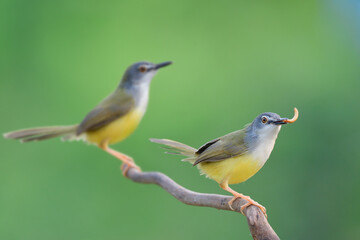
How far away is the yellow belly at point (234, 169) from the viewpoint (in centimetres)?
157

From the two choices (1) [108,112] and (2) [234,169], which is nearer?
(2) [234,169]

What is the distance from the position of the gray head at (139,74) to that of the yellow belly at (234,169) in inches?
54.3

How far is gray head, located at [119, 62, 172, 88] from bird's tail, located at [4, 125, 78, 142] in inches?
21.0

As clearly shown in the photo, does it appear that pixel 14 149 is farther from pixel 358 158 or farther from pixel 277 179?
pixel 358 158

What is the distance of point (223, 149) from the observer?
1.62 m

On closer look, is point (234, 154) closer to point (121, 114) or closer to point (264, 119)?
point (264, 119)

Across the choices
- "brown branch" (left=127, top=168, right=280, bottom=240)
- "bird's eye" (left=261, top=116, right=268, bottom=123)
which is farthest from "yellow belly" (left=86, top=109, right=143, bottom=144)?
"bird's eye" (left=261, top=116, right=268, bottom=123)

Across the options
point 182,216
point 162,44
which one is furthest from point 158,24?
point 182,216

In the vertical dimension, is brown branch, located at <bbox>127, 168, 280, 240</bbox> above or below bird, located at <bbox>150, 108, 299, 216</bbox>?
below

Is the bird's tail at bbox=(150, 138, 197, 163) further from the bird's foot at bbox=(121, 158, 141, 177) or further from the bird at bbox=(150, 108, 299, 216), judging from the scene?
the bird's foot at bbox=(121, 158, 141, 177)

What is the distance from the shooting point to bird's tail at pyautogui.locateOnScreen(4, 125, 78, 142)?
307 centimetres

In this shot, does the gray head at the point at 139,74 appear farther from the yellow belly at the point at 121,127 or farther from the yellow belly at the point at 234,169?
the yellow belly at the point at 234,169

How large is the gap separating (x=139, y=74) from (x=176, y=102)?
1306mm

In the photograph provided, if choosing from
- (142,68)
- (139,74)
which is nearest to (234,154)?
(142,68)
